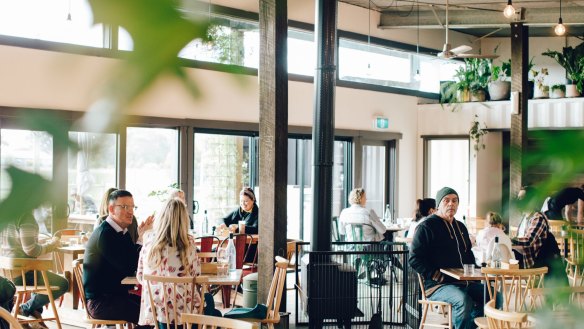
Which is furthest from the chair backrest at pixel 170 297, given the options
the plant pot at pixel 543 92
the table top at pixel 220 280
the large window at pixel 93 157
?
the plant pot at pixel 543 92

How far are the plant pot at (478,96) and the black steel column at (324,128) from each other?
718 cm

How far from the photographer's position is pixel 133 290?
5.91 meters

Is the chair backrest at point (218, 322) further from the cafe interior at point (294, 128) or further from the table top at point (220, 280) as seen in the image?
the table top at point (220, 280)

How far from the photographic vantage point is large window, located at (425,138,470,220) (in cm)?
1337

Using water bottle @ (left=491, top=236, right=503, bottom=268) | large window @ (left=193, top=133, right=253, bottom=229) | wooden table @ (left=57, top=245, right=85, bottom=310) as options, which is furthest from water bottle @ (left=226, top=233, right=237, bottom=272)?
large window @ (left=193, top=133, right=253, bottom=229)

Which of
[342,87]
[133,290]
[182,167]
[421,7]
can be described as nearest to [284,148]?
[133,290]

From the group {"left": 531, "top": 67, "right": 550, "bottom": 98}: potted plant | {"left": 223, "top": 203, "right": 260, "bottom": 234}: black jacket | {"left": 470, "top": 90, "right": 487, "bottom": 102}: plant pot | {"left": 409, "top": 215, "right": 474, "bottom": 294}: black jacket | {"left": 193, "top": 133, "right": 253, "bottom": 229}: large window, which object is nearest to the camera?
{"left": 409, "top": 215, "right": 474, "bottom": 294}: black jacket

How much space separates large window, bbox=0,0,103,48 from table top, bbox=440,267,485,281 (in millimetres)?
5737

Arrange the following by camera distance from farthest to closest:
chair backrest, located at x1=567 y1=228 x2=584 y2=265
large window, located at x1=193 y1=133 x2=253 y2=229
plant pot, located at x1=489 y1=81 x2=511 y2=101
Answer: plant pot, located at x1=489 y1=81 x2=511 y2=101 → large window, located at x1=193 y1=133 x2=253 y2=229 → chair backrest, located at x1=567 y1=228 x2=584 y2=265

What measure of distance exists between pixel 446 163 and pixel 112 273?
9.20m

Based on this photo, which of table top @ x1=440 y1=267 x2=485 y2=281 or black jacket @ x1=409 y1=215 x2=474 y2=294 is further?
black jacket @ x1=409 y1=215 x2=474 y2=294

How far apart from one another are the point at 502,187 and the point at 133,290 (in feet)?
18.7

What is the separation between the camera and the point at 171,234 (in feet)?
16.3

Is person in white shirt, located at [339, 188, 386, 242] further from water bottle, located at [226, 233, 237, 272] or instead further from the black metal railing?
water bottle, located at [226, 233, 237, 272]
